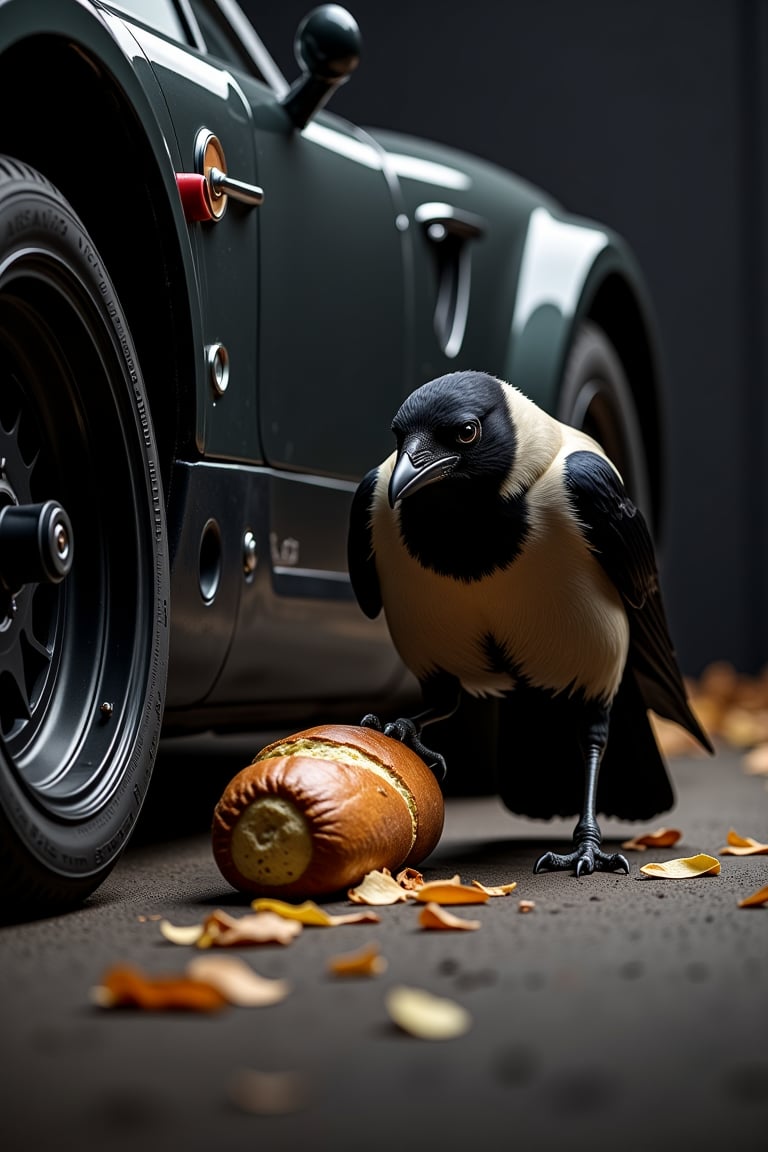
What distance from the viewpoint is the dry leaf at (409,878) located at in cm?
220

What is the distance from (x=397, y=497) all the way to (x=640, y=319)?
2.17 m

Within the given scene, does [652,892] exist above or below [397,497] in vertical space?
below

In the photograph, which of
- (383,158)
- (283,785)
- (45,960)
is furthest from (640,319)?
(45,960)

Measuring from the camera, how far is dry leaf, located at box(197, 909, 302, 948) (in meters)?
1.75

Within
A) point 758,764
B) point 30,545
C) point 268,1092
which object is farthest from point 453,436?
point 758,764

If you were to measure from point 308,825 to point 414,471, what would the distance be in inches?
23.0

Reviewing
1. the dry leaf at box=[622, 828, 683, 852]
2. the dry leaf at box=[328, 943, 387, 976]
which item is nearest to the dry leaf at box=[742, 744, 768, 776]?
the dry leaf at box=[622, 828, 683, 852]

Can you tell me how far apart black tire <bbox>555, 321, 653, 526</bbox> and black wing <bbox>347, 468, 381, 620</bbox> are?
1036mm

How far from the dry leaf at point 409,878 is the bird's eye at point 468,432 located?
69 cm

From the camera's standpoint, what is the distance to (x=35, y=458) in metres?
2.09

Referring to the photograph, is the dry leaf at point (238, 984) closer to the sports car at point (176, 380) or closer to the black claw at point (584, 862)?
the sports car at point (176, 380)

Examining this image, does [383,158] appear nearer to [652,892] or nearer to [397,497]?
[397,497]

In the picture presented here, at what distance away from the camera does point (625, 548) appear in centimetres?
245

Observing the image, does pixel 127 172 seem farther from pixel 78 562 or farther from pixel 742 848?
pixel 742 848
